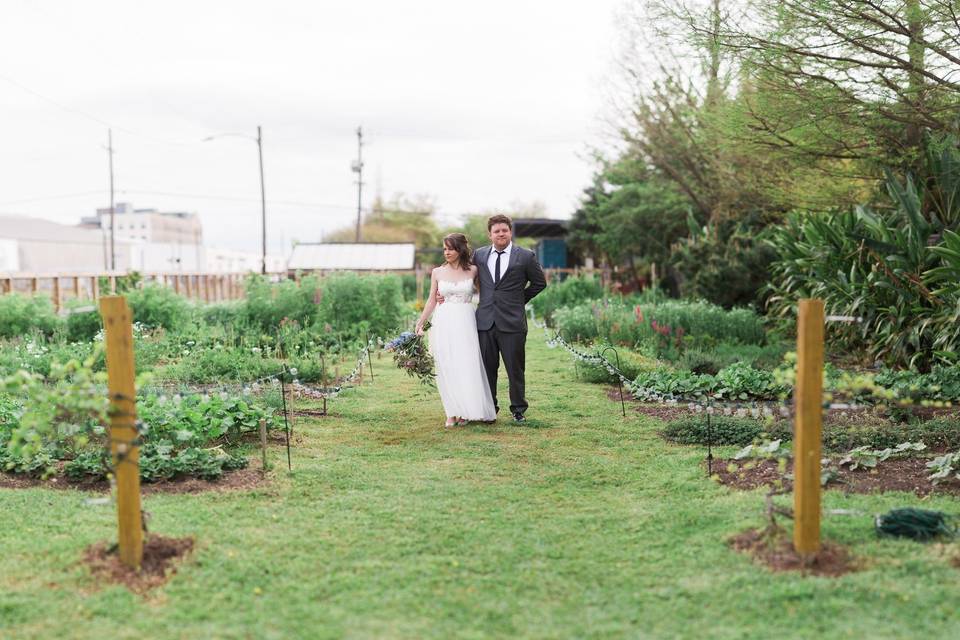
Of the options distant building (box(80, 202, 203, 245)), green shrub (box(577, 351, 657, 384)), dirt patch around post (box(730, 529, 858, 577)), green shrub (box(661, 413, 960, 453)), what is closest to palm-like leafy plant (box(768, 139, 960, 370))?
green shrub (box(661, 413, 960, 453))

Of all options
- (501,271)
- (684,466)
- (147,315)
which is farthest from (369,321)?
(684,466)

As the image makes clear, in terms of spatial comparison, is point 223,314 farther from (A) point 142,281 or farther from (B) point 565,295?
(B) point 565,295

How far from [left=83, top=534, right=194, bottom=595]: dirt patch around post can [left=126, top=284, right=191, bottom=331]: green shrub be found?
34.9 ft

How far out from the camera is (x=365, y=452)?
6.29 m

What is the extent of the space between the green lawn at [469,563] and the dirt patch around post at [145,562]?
0.06 metres

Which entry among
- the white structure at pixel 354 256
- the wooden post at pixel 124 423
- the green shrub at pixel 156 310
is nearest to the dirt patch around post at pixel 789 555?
the wooden post at pixel 124 423

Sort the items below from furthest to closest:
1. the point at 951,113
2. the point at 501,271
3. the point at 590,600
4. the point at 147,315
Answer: the point at 147,315 → the point at 951,113 → the point at 501,271 → the point at 590,600

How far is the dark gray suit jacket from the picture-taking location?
292 inches

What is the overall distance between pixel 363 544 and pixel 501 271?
374 centimetres

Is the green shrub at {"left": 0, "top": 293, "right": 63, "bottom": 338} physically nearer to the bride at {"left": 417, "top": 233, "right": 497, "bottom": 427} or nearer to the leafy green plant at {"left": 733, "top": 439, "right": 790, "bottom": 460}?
the bride at {"left": 417, "top": 233, "right": 497, "bottom": 427}

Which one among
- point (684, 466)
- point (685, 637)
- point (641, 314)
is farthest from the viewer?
point (641, 314)

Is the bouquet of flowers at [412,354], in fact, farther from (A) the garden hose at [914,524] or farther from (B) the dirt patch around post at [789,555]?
(A) the garden hose at [914,524]

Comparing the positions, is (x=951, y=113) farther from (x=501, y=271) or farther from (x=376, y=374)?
(x=376, y=374)

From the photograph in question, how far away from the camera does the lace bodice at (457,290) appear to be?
7.47 m
